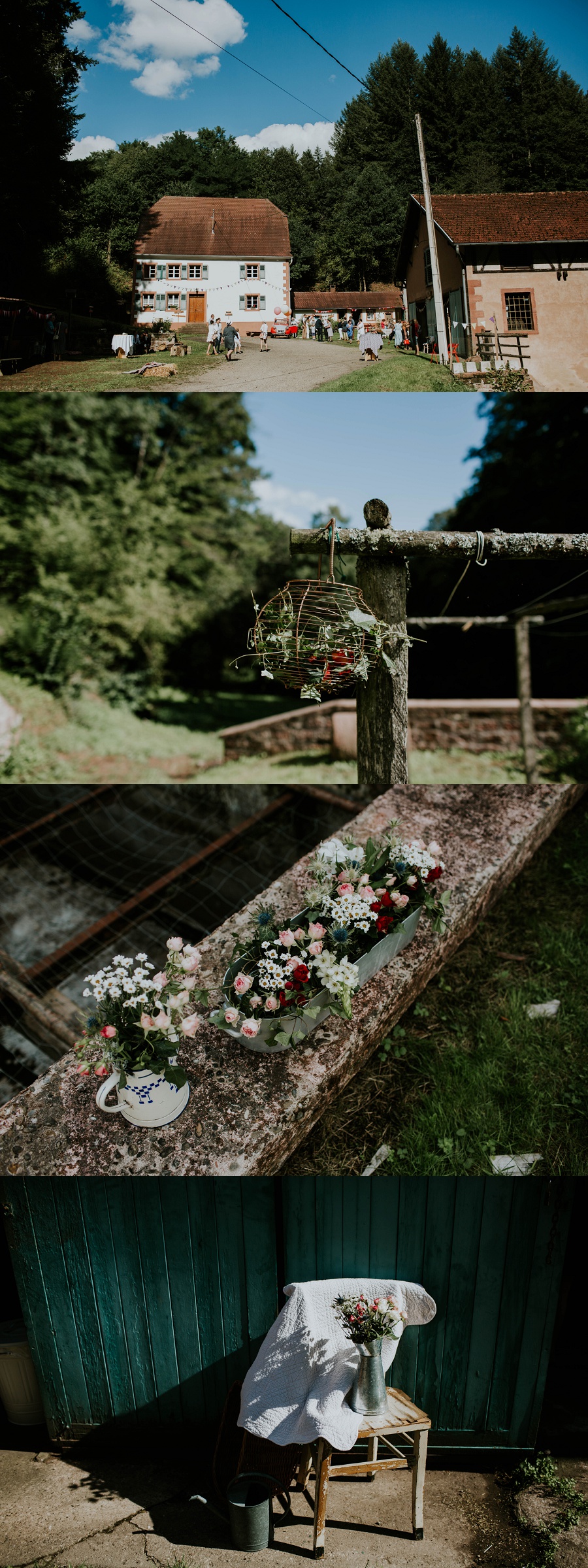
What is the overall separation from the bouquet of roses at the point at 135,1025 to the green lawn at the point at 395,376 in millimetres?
2752

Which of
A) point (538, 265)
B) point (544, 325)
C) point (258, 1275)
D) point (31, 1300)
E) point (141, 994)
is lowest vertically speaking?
point (31, 1300)

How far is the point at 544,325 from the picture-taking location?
3188 millimetres

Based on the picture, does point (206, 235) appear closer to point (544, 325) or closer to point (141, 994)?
point (544, 325)

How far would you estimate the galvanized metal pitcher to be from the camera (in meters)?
2.52

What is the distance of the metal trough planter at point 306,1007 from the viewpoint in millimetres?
2639

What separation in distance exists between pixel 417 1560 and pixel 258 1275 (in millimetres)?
1044

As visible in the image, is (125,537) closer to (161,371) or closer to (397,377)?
(161,371)

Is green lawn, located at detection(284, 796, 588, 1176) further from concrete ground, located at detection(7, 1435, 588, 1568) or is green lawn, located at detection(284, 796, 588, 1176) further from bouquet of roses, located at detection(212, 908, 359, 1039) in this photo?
concrete ground, located at detection(7, 1435, 588, 1568)

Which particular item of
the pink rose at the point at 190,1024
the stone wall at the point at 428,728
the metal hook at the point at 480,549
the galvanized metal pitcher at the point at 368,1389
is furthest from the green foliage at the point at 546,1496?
the metal hook at the point at 480,549

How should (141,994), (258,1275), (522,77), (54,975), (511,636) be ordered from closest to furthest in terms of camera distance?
(141,994) < (258,1275) < (522,77) < (54,975) < (511,636)

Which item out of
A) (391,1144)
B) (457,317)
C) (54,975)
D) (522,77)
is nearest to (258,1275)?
(391,1144)

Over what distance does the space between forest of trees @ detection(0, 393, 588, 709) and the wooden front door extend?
259 cm

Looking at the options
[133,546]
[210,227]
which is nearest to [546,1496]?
[210,227]

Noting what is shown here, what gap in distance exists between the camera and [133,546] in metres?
6.75
